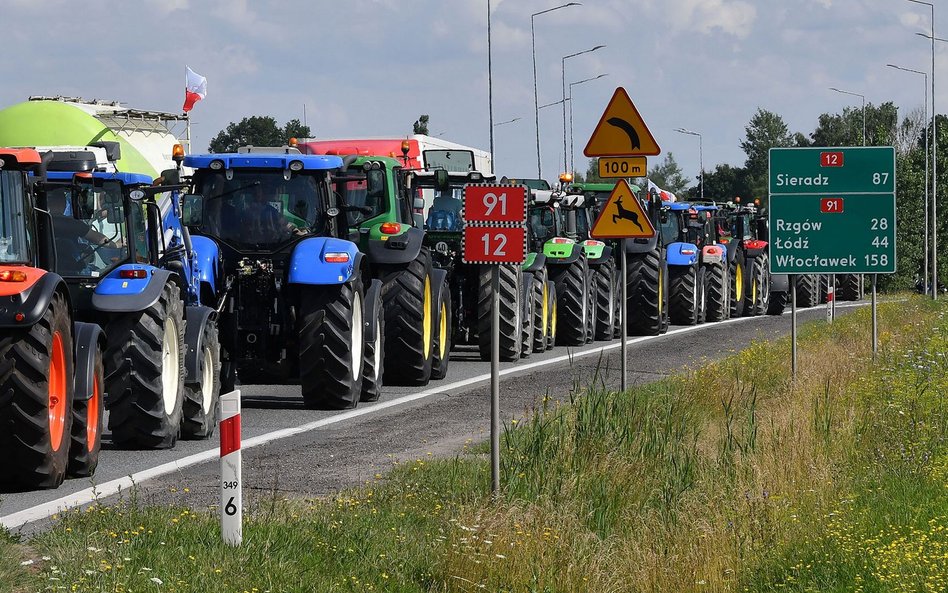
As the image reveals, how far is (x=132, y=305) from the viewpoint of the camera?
42.4ft

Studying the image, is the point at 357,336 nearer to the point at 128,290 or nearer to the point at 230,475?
the point at 128,290

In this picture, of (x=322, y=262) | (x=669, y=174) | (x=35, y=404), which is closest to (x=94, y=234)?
(x=35, y=404)

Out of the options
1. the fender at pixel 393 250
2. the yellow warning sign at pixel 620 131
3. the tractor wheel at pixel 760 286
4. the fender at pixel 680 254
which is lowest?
the tractor wheel at pixel 760 286

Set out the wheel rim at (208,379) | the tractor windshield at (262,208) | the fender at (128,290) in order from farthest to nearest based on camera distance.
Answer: the tractor windshield at (262,208), the wheel rim at (208,379), the fender at (128,290)

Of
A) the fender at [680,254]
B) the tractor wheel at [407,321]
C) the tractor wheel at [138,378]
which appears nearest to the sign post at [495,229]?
the tractor wheel at [138,378]

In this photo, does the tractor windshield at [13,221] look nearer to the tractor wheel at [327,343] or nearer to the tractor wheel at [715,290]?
the tractor wheel at [327,343]

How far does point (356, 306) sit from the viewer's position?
16.9 m

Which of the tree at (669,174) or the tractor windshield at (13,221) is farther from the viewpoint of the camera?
the tree at (669,174)

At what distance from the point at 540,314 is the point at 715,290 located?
37.3 ft

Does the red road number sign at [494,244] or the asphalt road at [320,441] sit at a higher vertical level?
the red road number sign at [494,244]

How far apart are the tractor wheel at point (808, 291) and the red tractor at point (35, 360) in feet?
110

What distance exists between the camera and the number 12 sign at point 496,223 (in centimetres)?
1073

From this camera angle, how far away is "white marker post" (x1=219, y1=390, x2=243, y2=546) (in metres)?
8.98

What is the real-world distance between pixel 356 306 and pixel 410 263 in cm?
253
